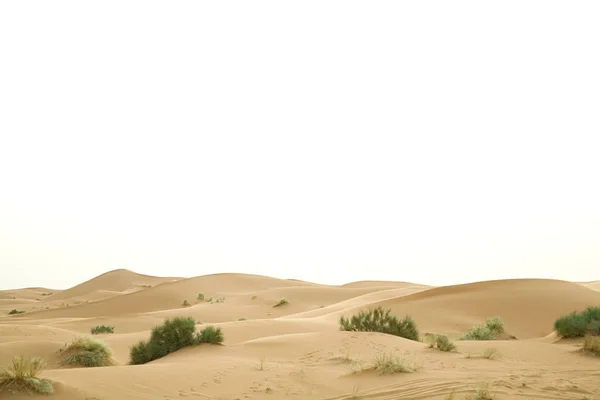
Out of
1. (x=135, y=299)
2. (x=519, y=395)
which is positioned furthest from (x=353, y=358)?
(x=135, y=299)

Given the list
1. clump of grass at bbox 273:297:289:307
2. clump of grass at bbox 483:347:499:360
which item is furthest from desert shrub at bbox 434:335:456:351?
clump of grass at bbox 273:297:289:307

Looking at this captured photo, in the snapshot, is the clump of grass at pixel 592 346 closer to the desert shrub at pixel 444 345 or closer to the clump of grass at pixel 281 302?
the desert shrub at pixel 444 345

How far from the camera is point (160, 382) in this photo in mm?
8602

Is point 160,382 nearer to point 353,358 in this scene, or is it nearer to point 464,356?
point 353,358

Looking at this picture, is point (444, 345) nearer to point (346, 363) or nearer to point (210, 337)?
point (346, 363)

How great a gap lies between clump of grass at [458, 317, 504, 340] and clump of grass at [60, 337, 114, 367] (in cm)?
984

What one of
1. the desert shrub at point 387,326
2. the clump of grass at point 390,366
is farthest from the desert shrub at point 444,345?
the desert shrub at point 387,326

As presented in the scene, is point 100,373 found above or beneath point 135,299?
beneath

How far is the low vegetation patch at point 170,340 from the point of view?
13219mm

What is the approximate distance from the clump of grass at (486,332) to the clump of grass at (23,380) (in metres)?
12.3

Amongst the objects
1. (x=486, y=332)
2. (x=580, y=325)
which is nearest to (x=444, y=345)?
(x=580, y=325)

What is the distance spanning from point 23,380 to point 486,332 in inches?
525

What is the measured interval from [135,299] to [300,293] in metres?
13.2

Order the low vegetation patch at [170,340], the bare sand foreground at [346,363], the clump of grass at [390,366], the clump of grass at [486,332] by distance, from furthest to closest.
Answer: the clump of grass at [486,332]
the low vegetation patch at [170,340]
the clump of grass at [390,366]
the bare sand foreground at [346,363]
